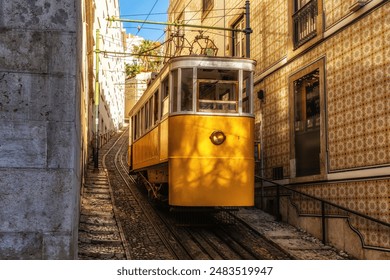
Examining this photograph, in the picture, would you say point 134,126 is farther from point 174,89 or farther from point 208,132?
point 208,132

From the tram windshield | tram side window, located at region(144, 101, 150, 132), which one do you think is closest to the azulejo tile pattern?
the tram windshield

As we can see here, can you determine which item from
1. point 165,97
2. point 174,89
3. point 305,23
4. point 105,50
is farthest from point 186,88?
point 105,50

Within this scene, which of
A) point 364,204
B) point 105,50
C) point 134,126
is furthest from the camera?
point 105,50

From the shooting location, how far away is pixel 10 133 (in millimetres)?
4680

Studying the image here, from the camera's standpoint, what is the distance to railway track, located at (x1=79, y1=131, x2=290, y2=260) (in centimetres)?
852

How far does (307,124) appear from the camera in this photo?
37.0 ft

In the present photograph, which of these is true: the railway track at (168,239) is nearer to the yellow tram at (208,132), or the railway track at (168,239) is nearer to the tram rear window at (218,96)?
the yellow tram at (208,132)

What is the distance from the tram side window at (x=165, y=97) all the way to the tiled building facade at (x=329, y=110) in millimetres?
3151

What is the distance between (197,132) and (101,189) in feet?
18.6

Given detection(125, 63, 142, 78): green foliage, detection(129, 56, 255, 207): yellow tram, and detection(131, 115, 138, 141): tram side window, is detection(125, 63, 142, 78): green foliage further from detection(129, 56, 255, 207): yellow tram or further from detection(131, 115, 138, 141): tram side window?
detection(129, 56, 255, 207): yellow tram

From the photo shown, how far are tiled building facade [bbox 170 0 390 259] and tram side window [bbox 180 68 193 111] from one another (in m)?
2.80

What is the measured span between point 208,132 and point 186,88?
101cm

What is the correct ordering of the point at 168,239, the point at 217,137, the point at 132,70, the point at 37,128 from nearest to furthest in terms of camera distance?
1. the point at 37,128
2. the point at 168,239
3. the point at 217,137
4. the point at 132,70
